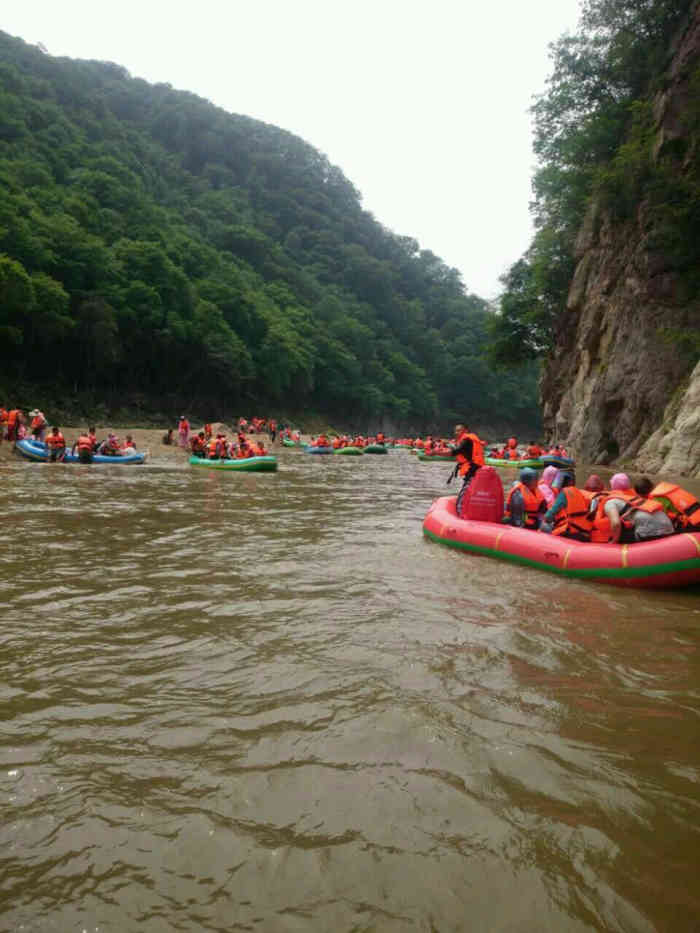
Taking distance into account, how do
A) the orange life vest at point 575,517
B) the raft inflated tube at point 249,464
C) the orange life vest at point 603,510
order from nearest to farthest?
the orange life vest at point 603,510 < the orange life vest at point 575,517 < the raft inflated tube at point 249,464

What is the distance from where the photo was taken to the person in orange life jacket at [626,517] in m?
6.60

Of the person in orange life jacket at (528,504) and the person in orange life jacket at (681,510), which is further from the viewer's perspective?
the person in orange life jacket at (528,504)

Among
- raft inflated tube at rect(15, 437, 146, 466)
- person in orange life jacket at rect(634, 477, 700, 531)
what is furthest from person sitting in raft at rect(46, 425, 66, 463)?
person in orange life jacket at rect(634, 477, 700, 531)

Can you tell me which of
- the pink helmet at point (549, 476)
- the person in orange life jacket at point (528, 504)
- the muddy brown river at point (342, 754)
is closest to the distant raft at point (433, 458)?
the pink helmet at point (549, 476)

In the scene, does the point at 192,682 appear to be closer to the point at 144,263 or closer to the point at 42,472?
the point at 42,472

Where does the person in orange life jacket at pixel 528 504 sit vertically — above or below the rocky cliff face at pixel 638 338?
below

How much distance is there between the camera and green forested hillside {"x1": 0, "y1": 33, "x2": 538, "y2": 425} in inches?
1656

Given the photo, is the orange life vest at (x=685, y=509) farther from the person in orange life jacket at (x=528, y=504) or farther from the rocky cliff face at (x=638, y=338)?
the rocky cliff face at (x=638, y=338)

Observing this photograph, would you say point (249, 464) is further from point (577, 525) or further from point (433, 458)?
point (433, 458)

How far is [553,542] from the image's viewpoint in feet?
23.0

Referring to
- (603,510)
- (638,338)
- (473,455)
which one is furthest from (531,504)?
(638,338)

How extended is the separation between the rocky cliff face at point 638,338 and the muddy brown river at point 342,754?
14933mm

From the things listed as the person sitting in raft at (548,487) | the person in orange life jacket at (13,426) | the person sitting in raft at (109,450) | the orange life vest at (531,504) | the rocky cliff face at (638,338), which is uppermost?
the rocky cliff face at (638,338)

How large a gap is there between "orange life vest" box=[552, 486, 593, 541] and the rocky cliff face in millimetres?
11357
